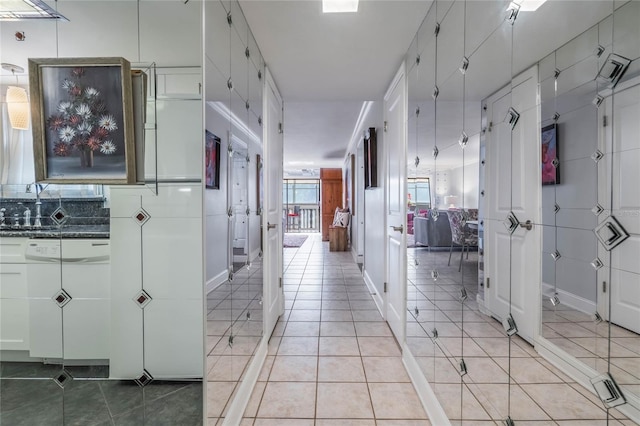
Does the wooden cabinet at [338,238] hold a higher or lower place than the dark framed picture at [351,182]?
lower

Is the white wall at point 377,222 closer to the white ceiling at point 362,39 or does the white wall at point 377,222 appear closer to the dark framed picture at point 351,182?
the white ceiling at point 362,39

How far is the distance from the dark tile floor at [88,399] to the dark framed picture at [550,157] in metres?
1.46

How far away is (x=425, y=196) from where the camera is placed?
6.01 ft

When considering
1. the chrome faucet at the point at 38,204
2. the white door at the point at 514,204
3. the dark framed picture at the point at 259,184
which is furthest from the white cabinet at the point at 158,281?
the white door at the point at 514,204

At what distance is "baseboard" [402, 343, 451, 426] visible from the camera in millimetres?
1458

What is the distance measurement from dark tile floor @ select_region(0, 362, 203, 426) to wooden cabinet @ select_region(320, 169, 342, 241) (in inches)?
320

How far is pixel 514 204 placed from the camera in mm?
920

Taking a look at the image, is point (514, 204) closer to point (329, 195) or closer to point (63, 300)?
point (63, 300)

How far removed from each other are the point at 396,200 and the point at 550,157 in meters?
1.70

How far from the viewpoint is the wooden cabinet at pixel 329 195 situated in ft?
30.7

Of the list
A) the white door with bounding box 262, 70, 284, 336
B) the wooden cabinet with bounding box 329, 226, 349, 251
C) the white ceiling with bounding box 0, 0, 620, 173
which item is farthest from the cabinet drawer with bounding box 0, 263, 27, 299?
the wooden cabinet with bounding box 329, 226, 349, 251

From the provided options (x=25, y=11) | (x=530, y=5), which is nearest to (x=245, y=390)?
(x=25, y=11)

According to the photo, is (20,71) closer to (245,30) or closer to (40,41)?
(40,41)

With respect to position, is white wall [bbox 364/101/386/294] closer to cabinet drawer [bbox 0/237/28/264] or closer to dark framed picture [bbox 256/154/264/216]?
dark framed picture [bbox 256/154/264/216]
